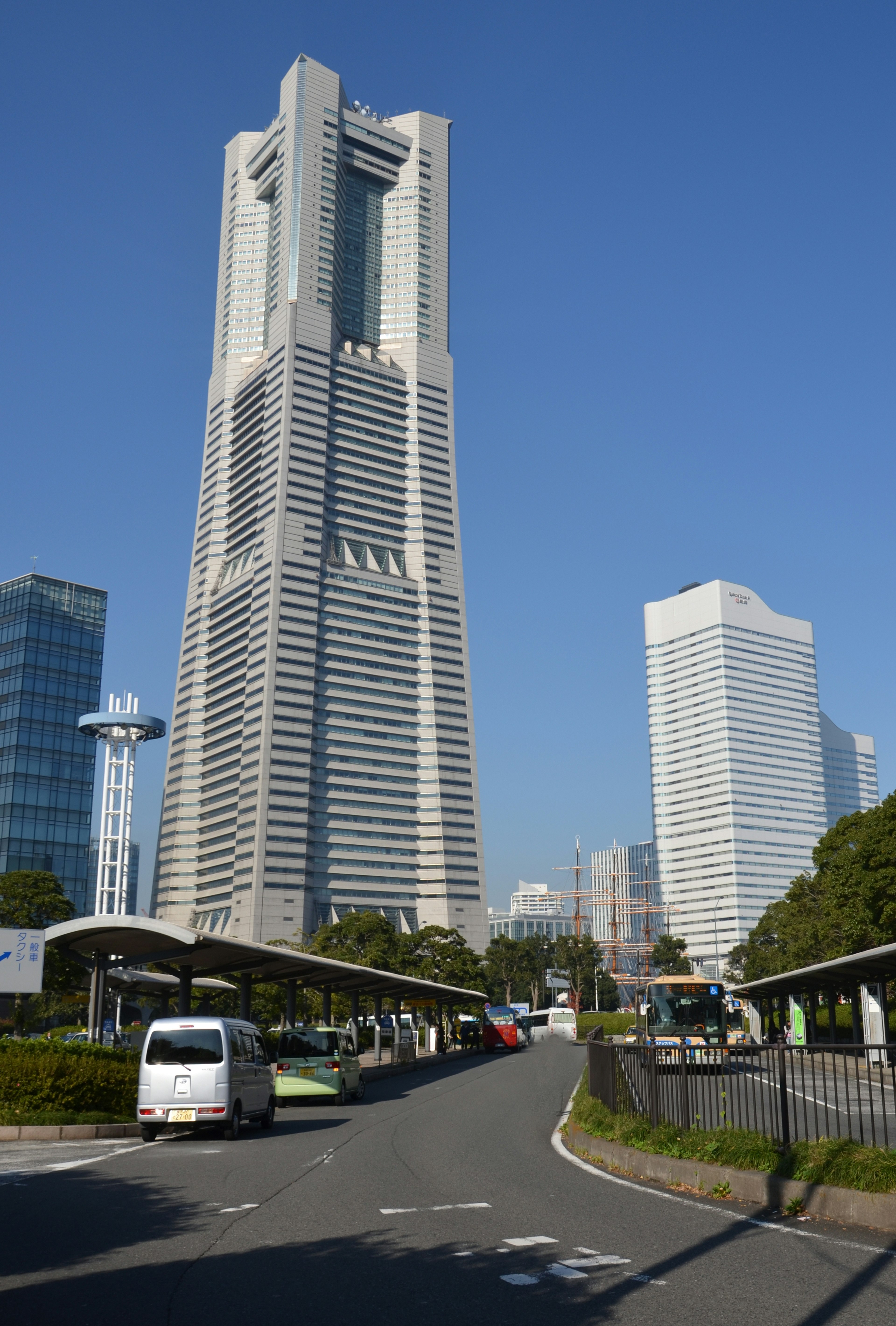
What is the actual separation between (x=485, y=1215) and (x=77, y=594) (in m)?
142

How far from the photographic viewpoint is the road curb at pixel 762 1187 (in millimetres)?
9594

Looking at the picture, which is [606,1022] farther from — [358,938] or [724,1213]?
[724,1213]

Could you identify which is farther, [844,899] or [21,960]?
[844,899]

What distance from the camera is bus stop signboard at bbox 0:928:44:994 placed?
80.7 feet

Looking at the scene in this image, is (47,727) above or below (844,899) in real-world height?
above

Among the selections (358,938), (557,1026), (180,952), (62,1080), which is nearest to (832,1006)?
(180,952)

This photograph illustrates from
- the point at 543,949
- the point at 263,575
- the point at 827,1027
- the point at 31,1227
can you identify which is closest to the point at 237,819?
the point at 263,575

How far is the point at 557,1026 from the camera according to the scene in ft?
360

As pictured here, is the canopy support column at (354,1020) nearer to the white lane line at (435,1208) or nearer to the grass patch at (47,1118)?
the grass patch at (47,1118)

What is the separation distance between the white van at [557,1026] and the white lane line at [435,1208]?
94758mm

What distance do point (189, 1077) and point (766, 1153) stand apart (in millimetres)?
10282

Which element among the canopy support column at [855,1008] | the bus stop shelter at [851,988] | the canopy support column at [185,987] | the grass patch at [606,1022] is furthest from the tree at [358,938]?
the canopy support column at [185,987]

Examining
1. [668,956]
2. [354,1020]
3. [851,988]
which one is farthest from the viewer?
[668,956]

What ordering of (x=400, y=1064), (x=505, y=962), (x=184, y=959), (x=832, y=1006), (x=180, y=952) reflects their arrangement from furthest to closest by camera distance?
(x=505, y=962) < (x=400, y=1064) < (x=832, y=1006) < (x=184, y=959) < (x=180, y=952)
